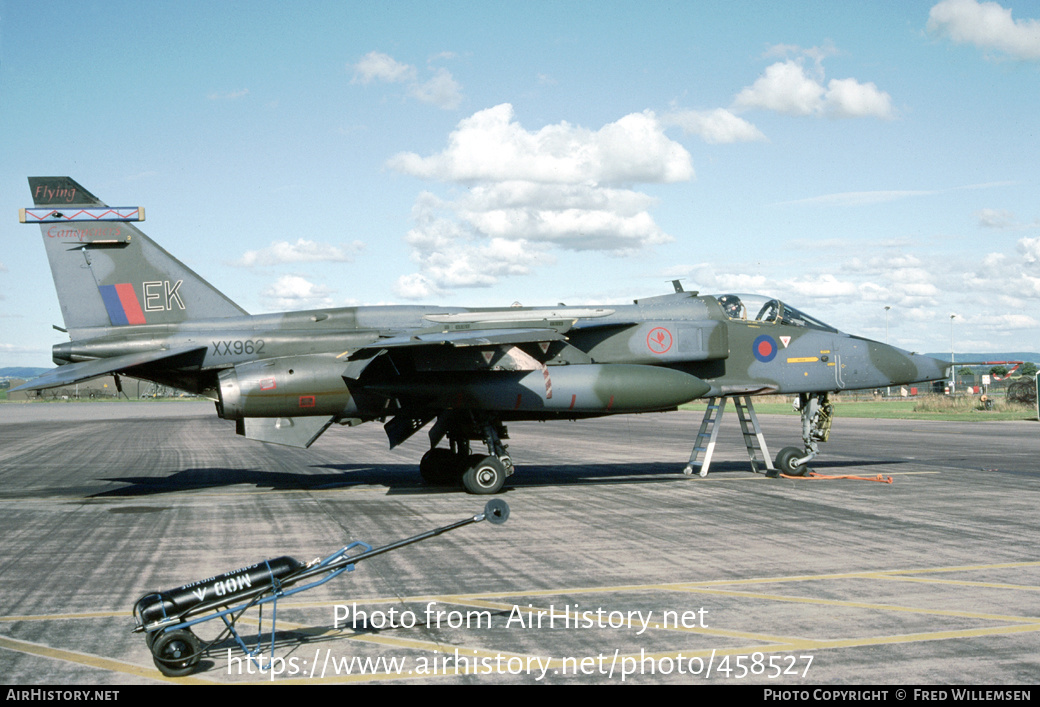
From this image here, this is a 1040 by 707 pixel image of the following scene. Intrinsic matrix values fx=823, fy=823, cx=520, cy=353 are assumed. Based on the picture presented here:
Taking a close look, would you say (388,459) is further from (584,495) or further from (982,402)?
(982,402)

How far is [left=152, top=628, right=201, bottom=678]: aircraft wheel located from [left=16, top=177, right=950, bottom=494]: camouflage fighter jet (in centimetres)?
804

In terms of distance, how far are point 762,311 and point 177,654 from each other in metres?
13.0

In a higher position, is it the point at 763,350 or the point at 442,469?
the point at 763,350

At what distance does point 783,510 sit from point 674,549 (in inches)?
130

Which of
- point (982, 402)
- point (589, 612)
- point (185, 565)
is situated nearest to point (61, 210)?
point (185, 565)

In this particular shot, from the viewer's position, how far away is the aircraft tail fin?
49.0 feet

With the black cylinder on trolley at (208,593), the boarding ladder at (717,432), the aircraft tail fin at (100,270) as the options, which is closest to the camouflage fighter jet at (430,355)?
the aircraft tail fin at (100,270)

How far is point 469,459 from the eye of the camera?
51.0 feet

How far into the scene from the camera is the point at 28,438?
30.5 metres

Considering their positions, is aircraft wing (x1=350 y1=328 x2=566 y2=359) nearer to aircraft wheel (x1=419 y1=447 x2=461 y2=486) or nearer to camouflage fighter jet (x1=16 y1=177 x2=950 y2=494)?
camouflage fighter jet (x1=16 y1=177 x2=950 y2=494)

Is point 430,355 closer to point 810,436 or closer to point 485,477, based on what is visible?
point 485,477

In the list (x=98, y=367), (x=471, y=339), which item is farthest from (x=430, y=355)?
(x=98, y=367)

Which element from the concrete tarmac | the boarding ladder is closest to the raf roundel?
the boarding ladder

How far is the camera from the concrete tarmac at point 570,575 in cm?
542
